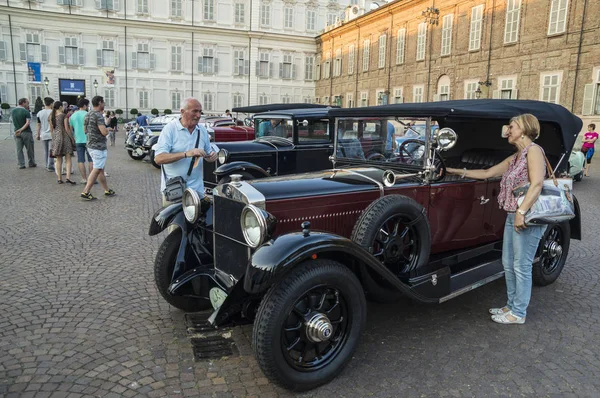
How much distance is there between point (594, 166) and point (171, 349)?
17962 mm

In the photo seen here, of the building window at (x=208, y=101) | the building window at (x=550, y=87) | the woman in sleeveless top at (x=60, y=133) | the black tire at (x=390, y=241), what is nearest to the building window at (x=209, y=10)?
the building window at (x=208, y=101)

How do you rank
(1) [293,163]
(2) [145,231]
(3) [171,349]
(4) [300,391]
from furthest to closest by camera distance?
(1) [293,163] < (2) [145,231] < (3) [171,349] < (4) [300,391]

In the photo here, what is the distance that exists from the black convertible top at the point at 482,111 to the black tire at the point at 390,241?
0.87m

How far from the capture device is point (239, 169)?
7.62 m

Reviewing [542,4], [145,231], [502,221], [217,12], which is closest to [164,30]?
[217,12]

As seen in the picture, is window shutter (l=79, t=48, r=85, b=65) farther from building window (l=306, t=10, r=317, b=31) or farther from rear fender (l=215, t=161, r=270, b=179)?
rear fender (l=215, t=161, r=270, b=179)

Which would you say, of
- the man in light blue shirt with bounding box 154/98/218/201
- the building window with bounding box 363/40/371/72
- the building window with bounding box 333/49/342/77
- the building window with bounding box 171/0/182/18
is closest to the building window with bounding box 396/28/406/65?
the building window with bounding box 363/40/371/72

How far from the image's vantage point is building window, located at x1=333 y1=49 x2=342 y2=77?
125 feet

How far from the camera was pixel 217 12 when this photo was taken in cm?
4016

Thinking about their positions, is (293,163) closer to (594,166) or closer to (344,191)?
(344,191)

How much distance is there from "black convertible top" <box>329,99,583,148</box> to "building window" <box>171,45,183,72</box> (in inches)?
1498

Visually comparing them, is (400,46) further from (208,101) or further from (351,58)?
(208,101)

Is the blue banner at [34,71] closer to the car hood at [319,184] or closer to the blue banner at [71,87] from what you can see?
the blue banner at [71,87]

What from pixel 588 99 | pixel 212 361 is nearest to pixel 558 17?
pixel 588 99
